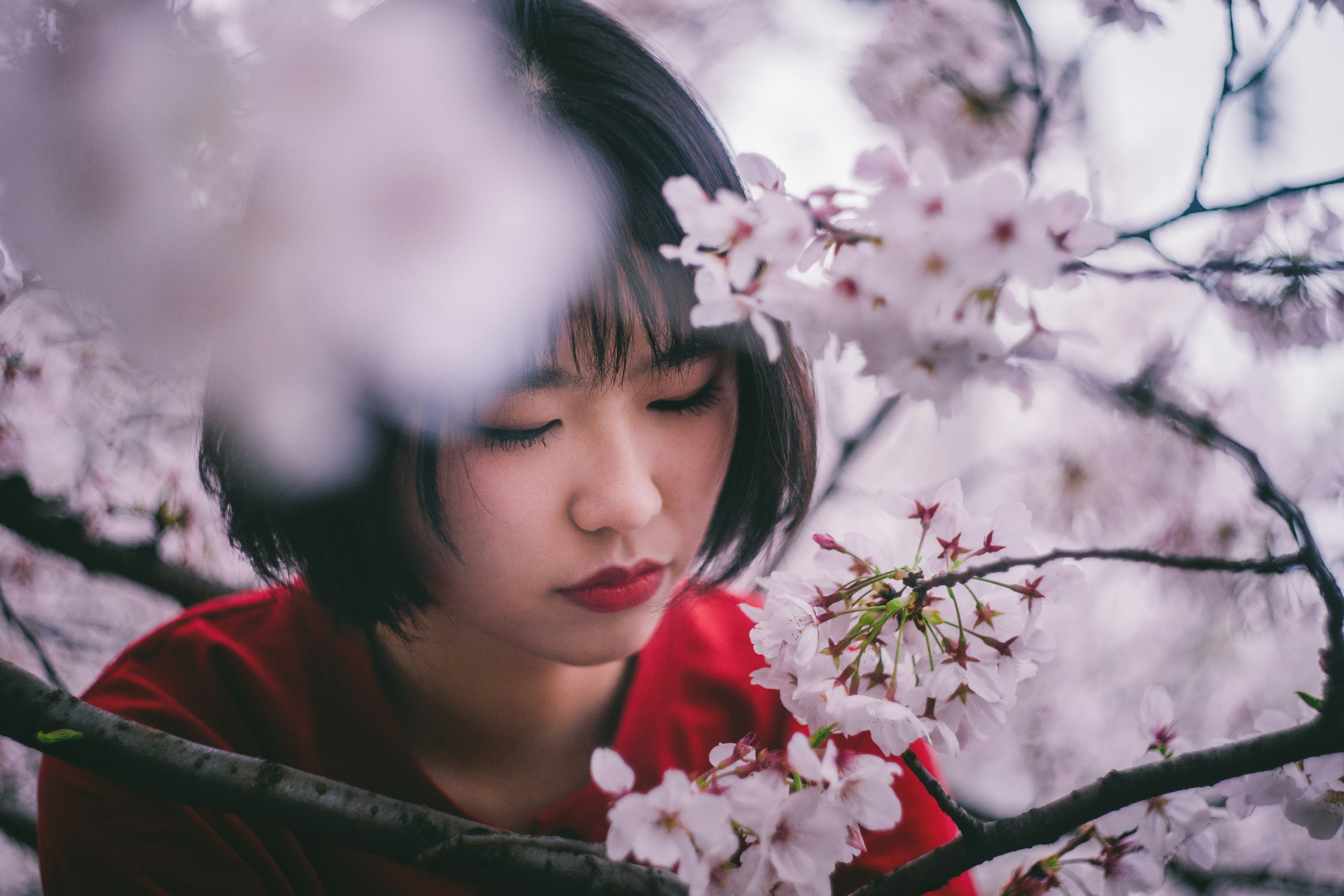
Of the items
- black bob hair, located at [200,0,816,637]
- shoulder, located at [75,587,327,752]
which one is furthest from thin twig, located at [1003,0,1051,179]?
shoulder, located at [75,587,327,752]

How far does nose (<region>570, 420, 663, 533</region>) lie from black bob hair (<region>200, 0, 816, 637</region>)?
0.05 meters

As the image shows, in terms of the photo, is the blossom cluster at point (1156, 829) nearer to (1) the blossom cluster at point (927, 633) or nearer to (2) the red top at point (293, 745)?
(1) the blossom cluster at point (927, 633)

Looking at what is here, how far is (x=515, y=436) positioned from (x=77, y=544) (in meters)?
0.74

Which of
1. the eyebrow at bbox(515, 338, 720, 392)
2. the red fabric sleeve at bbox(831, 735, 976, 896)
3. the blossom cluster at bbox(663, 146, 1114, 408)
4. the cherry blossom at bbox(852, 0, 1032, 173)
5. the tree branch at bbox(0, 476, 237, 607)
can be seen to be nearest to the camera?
the blossom cluster at bbox(663, 146, 1114, 408)

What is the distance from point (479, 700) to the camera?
2.63 feet

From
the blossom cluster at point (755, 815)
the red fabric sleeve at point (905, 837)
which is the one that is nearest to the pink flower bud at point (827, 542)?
the blossom cluster at point (755, 815)

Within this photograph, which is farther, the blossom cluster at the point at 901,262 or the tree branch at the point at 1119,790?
the tree branch at the point at 1119,790

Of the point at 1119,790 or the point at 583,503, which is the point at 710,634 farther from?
the point at 1119,790

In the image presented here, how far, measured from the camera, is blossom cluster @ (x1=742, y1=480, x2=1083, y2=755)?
45cm

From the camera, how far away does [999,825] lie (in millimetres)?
424

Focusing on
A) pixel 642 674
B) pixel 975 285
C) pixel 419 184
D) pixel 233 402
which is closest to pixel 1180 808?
pixel 975 285

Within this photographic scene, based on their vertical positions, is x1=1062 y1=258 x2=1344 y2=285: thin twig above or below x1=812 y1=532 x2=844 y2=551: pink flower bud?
above

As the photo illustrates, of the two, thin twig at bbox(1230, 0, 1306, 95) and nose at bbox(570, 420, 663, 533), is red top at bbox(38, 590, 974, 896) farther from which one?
thin twig at bbox(1230, 0, 1306, 95)

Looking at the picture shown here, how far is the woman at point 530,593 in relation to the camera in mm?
550
